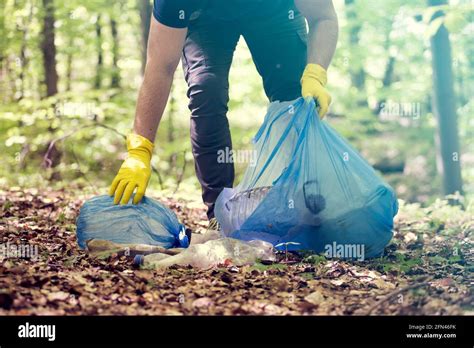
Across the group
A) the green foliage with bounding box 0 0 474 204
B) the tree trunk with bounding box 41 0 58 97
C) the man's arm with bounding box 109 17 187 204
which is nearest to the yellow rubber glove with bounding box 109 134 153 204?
the man's arm with bounding box 109 17 187 204

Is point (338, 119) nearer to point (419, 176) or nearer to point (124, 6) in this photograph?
point (419, 176)

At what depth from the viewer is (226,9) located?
110 inches

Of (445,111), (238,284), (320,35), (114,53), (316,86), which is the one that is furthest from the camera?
(114,53)

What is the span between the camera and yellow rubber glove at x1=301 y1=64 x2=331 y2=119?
2.74 metres

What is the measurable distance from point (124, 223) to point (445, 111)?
3732mm

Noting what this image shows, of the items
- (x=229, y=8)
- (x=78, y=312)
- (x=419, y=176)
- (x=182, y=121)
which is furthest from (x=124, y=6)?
(x=78, y=312)

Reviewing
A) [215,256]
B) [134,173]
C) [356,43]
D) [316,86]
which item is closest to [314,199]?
[215,256]

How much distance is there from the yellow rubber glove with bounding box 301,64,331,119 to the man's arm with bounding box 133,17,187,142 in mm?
622

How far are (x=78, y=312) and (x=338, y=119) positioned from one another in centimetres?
814

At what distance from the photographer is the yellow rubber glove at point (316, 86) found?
274 centimetres

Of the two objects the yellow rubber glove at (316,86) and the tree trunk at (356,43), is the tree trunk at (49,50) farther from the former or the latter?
the yellow rubber glove at (316,86)

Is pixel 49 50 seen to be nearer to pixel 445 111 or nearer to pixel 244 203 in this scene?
pixel 445 111

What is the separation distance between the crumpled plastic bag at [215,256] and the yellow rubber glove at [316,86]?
76cm

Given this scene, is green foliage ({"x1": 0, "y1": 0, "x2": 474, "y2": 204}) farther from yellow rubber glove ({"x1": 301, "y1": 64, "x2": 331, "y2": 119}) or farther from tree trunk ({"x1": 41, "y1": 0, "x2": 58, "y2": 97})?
yellow rubber glove ({"x1": 301, "y1": 64, "x2": 331, "y2": 119})
